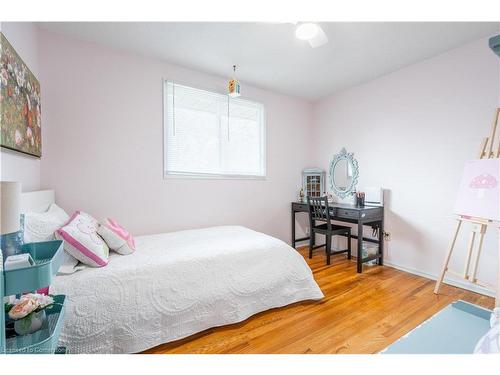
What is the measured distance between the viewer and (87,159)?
2275 millimetres

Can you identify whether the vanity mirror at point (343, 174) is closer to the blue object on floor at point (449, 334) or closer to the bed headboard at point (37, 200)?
the blue object on floor at point (449, 334)

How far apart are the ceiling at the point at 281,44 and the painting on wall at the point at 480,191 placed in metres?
1.21

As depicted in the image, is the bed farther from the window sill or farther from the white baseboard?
the white baseboard

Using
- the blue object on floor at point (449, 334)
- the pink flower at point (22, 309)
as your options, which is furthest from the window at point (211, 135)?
the blue object on floor at point (449, 334)

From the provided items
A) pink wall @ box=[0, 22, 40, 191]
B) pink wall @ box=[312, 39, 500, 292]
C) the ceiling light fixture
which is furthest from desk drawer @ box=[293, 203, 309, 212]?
pink wall @ box=[0, 22, 40, 191]

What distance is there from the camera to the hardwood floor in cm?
157

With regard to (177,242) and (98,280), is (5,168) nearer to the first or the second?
(98,280)

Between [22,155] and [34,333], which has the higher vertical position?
[22,155]

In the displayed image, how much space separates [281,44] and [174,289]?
2.33 meters

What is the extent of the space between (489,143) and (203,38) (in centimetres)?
280

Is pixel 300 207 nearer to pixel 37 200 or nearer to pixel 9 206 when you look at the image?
pixel 37 200

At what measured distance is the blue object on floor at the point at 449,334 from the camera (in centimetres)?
107

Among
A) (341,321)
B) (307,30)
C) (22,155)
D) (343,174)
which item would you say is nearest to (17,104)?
(22,155)

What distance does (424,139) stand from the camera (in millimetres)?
2662
